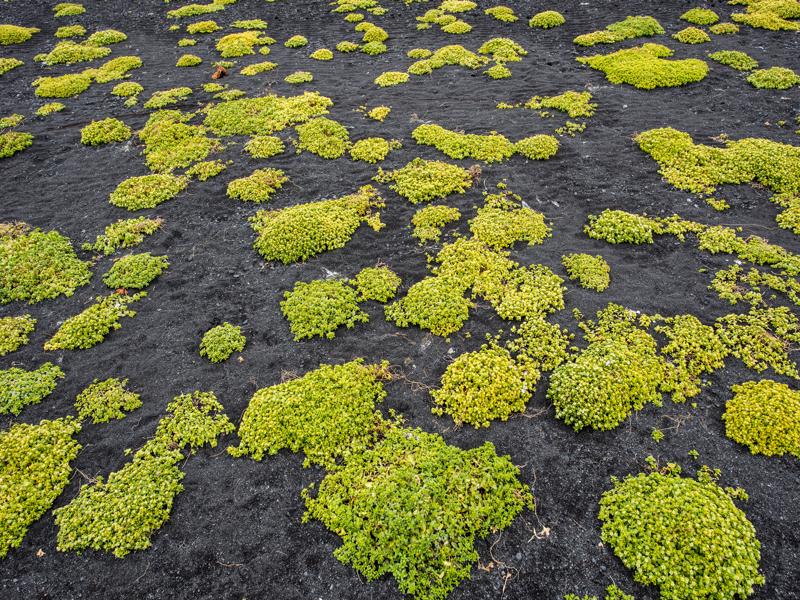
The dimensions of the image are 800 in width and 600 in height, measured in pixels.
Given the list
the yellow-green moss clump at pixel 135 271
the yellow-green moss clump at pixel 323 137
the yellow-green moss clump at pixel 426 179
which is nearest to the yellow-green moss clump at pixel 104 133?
the yellow-green moss clump at pixel 323 137

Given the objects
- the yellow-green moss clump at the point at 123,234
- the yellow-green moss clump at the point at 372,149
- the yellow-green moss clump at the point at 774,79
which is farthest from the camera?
the yellow-green moss clump at the point at 774,79

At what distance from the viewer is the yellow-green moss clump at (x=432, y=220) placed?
41.9ft

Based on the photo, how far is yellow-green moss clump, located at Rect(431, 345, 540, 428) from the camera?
876cm

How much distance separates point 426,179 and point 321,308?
6.04m

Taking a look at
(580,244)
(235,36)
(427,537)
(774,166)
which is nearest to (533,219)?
(580,244)

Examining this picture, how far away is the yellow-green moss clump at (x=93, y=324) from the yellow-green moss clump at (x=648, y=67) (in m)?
19.5

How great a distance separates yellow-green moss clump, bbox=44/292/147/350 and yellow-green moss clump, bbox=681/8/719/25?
2766 cm

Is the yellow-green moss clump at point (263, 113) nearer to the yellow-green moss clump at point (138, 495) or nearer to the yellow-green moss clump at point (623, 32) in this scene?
the yellow-green moss clump at point (138, 495)

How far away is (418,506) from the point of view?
290 inches

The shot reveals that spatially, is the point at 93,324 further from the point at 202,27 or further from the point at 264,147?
the point at 202,27

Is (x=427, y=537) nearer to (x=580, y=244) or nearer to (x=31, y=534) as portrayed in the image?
(x=31, y=534)

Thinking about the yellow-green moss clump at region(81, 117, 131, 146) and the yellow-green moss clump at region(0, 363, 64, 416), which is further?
the yellow-green moss clump at region(81, 117, 131, 146)

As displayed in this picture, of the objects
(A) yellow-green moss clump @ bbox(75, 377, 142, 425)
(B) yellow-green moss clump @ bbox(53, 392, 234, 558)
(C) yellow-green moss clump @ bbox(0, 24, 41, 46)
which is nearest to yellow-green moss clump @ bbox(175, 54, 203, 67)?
(C) yellow-green moss clump @ bbox(0, 24, 41, 46)

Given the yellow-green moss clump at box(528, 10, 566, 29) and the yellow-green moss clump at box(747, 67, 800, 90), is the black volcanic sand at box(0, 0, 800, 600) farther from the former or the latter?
the yellow-green moss clump at box(528, 10, 566, 29)
